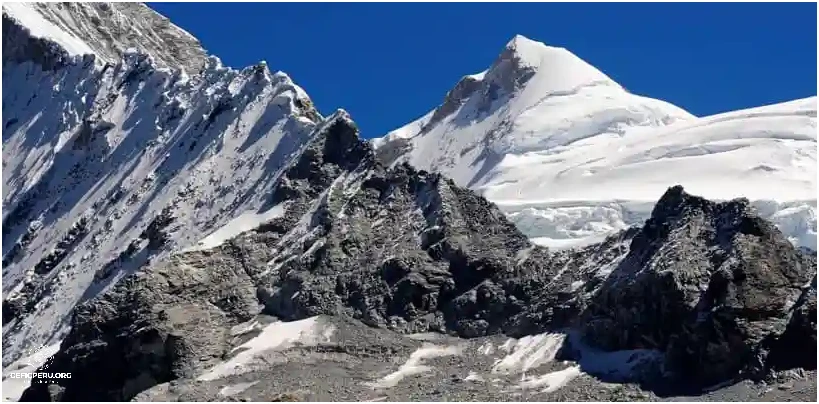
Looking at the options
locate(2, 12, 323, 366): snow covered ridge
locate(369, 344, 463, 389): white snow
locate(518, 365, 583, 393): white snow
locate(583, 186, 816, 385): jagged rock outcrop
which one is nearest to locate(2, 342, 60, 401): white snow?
locate(2, 12, 323, 366): snow covered ridge

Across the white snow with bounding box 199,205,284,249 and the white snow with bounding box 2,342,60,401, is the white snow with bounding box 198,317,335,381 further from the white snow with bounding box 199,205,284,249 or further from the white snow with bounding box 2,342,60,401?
the white snow with bounding box 2,342,60,401

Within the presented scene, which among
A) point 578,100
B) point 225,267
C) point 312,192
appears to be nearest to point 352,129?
point 312,192

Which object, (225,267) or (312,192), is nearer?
(225,267)

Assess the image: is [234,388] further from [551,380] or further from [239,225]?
[239,225]

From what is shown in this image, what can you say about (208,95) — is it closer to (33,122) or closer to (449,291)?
(33,122)

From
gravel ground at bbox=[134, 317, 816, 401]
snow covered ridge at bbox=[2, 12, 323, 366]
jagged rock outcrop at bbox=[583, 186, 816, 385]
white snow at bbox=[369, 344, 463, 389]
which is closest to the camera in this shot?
gravel ground at bbox=[134, 317, 816, 401]

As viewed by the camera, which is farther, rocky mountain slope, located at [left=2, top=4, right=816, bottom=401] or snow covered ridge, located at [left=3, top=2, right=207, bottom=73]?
snow covered ridge, located at [left=3, top=2, right=207, bottom=73]

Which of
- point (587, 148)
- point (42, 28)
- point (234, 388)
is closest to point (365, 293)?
point (234, 388)
